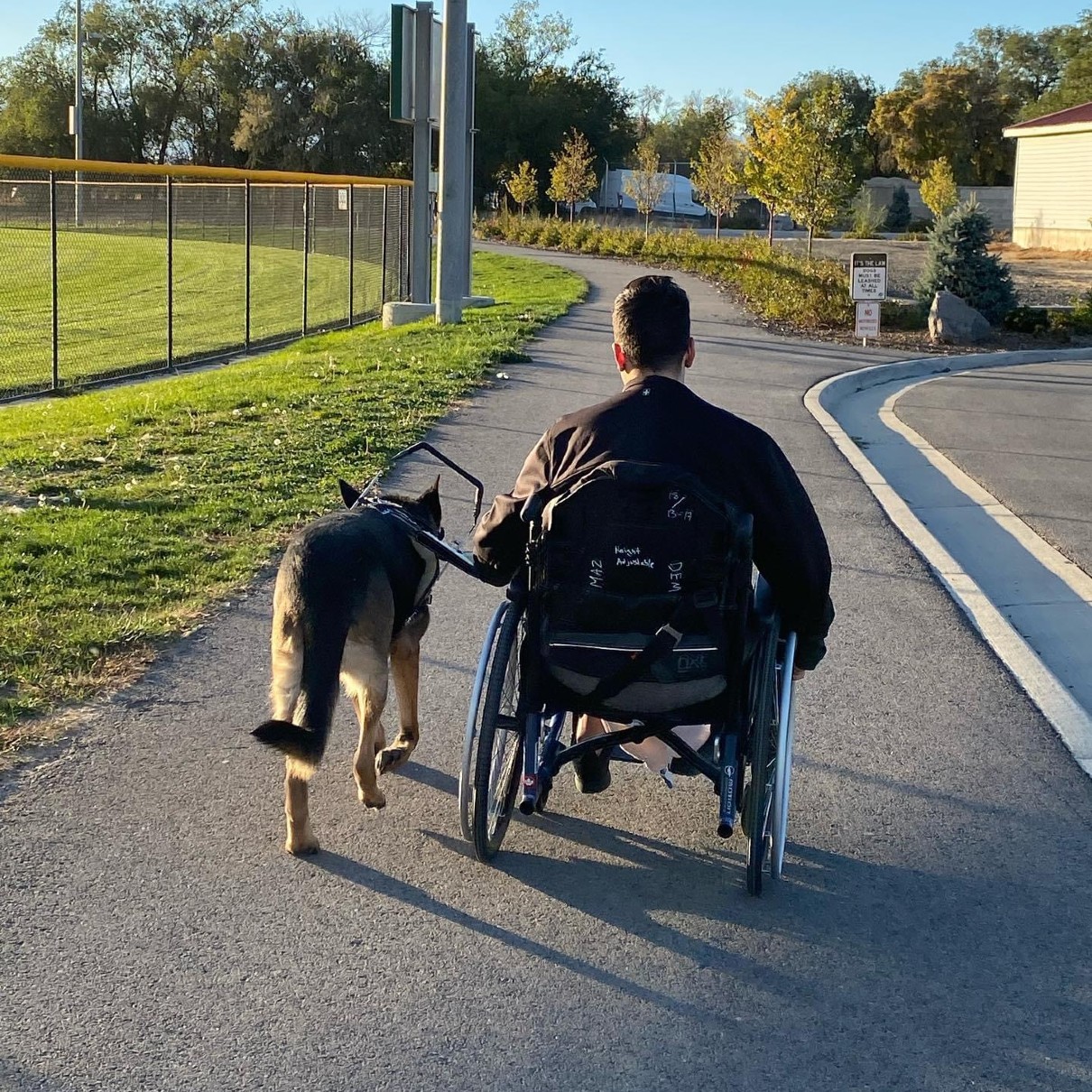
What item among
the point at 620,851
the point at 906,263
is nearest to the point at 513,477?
the point at 620,851

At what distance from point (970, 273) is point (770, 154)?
8.97m

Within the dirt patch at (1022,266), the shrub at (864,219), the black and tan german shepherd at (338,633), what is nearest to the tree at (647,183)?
the dirt patch at (1022,266)

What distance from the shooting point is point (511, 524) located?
11.5ft

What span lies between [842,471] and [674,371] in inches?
253

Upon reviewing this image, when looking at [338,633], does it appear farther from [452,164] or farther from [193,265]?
[193,265]

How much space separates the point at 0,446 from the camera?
9703 millimetres

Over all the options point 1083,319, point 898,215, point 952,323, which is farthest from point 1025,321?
point 898,215

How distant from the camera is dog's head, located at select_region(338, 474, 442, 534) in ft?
13.7

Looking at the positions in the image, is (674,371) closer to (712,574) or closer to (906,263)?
(712,574)

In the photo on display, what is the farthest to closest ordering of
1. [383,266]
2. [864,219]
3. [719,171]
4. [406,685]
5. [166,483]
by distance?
[864,219] < [719,171] < [383,266] < [166,483] < [406,685]

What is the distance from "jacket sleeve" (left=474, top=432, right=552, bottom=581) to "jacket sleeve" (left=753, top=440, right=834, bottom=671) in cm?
56

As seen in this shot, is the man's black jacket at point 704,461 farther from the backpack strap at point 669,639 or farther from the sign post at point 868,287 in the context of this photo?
the sign post at point 868,287

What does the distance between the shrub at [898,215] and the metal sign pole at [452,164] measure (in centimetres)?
4172

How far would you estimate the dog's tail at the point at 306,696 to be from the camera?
3.28m
